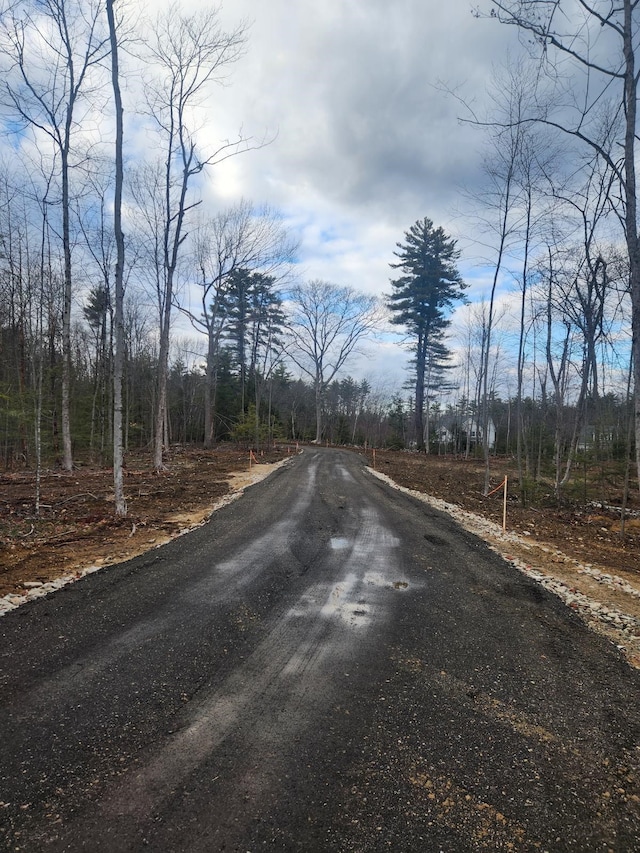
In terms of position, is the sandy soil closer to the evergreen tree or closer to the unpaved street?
the unpaved street

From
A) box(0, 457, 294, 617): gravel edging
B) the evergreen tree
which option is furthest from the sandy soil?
the evergreen tree

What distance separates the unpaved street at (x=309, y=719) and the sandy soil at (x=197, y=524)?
549 millimetres

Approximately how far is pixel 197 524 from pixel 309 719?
5.20 m

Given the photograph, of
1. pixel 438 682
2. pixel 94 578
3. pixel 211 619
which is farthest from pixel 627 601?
pixel 94 578

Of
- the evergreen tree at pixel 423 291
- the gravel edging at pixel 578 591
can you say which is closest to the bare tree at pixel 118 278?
the gravel edging at pixel 578 591

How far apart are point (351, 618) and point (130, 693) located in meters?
1.99

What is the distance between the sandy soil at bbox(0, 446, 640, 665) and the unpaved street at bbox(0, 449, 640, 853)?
55 cm

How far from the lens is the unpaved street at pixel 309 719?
1899 mm

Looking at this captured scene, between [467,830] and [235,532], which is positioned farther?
[235,532]

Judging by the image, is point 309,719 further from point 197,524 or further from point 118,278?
point 118,278

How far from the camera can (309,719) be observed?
260 cm

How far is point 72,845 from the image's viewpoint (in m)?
1.74

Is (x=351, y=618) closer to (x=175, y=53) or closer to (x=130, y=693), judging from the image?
(x=130, y=693)

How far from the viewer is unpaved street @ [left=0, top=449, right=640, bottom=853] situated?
6.23 ft
